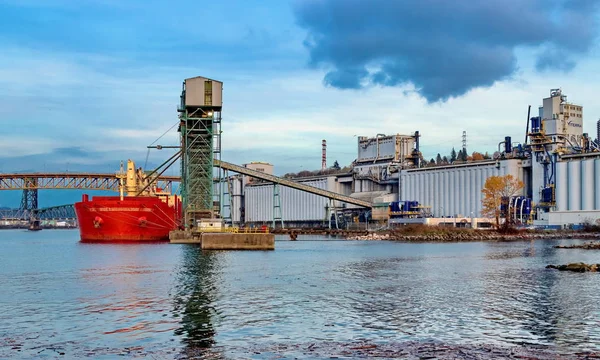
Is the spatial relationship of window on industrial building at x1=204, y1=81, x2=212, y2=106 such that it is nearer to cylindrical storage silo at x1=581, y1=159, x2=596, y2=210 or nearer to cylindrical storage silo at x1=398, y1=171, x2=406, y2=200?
cylindrical storage silo at x1=581, y1=159, x2=596, y2=210

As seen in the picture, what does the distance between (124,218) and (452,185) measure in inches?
3110

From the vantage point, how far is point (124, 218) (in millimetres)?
95750

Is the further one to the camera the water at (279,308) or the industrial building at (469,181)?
the industrial building at (469,181)

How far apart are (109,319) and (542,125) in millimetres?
116500

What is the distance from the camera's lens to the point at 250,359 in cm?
2027

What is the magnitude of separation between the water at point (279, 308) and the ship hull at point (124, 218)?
4256cm

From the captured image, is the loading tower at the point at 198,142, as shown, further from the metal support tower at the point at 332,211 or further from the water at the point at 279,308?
the metal support tower at the point at 332,211

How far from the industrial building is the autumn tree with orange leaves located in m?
2.13

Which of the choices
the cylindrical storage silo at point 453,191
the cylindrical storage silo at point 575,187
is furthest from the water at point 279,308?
the cylindrical storage silo at point 453,191

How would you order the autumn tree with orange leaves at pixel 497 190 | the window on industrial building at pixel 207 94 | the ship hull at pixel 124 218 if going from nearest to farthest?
1. the window on industrial building at pixel 207 94
2. the ship hull at pixel 124 218
3. the autumn tree with orange leaves at pixel 497 190

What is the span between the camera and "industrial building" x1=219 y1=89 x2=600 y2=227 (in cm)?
12625

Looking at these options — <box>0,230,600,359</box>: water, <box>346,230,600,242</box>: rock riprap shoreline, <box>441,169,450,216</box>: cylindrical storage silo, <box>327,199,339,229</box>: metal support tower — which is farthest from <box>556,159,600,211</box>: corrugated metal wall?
<box>0,230,600,359</box>: water

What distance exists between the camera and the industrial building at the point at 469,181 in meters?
126

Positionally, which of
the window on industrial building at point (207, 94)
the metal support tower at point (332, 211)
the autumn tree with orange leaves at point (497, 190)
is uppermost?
the window on industrial building at point (207, 94)
